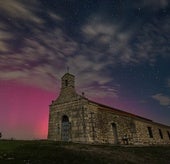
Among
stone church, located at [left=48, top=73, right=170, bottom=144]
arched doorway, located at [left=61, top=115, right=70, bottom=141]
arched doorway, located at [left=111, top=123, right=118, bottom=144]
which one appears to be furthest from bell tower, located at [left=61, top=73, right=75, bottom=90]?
arched doorway, located at [left=111, top=123, right=118, bottom=144]

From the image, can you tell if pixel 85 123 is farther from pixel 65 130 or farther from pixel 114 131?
pixel 114 131

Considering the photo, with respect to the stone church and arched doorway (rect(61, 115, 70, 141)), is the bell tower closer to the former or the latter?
the stone church

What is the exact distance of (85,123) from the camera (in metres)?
22.9

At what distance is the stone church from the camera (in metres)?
23.0

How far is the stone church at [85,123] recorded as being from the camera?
23047 mm

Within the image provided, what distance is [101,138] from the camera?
2333 centimetres

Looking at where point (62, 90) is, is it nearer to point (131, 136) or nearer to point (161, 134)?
point (131, 136)

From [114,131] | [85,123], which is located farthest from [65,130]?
[114,131]

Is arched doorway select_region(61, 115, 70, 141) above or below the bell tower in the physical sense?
below

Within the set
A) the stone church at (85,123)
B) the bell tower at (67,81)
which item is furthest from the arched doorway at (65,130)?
the bell tower at (67,81)

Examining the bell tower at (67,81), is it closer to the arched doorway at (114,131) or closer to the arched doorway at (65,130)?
the arched doorway at (65,130)

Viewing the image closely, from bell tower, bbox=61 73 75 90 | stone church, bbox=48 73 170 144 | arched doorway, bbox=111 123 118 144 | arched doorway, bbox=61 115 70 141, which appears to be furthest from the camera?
bell tower, bbox=61 73 75 90

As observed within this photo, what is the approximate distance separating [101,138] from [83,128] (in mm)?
2842

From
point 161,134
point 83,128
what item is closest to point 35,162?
point 83,128
